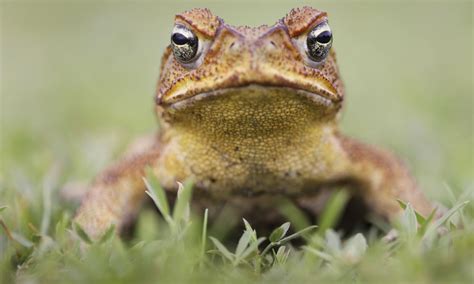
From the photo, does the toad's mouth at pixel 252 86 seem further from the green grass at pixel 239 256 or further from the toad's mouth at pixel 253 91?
the green grass at pixel 239 256

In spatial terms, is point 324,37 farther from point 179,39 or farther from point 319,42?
point 179,39

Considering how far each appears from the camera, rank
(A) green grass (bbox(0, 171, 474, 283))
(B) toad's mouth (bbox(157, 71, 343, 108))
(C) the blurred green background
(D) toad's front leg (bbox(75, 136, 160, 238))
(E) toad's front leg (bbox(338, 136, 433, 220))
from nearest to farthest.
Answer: (A) green grass (bbox(0, 171, 474, 283)), (B) toad's mouth (bbox(157, 71, 343, 108)), (D) toad's front leg (bbox(75, 136, 160, 238)), (E) toad's front leg (bbox(338, 136, 433, 220)), (C) the blurred green background

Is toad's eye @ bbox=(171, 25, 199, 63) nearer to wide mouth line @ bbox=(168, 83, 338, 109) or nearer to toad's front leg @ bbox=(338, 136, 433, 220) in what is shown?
wide mouth line @ bbox=(168, 83, 338, 109)

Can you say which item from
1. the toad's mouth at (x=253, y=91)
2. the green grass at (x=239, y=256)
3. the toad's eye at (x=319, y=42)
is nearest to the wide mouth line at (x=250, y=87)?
the toad's mouth at (x=253, y=91)

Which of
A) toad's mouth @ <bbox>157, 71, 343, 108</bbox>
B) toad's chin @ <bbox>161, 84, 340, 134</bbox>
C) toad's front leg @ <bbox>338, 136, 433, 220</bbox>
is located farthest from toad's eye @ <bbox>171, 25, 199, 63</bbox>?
toad's front leg @ <bbox>338, 136, 433, 220</bbox>

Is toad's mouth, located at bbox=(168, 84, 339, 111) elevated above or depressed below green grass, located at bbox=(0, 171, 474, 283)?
above

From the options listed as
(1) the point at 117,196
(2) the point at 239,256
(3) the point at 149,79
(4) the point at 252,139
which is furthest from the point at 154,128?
(2) the point at 239,256

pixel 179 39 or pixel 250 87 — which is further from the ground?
pixel 179 39
